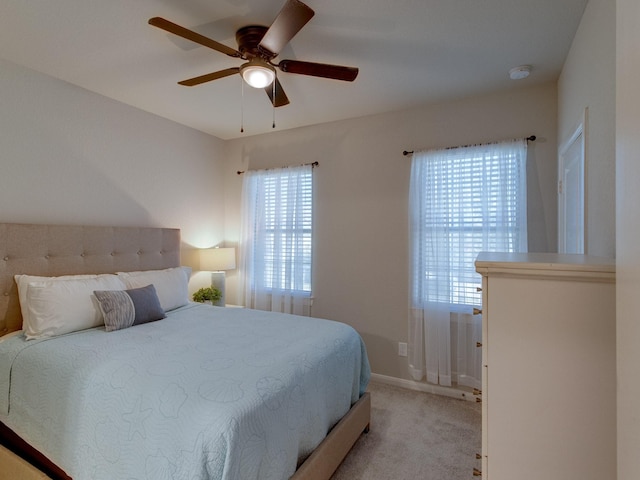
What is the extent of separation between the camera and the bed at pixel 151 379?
1239 mm

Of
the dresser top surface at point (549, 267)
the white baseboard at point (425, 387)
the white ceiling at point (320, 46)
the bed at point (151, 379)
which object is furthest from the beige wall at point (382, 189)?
the dresser top surface at point (549, 267)

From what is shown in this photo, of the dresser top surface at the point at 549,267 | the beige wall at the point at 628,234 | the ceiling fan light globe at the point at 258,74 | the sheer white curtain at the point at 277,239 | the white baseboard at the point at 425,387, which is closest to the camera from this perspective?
the beige wall at the point at 628,234

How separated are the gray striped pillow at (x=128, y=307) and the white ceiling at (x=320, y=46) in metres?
1.68

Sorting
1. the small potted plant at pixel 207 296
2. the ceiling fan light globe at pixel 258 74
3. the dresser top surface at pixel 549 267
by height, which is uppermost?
the ceiling fan light globe at pixel 258 74

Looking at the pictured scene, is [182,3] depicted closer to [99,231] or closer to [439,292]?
[99,231]

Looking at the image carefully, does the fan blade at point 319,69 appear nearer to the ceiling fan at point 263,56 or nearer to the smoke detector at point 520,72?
the ceiling fan at point 263,56

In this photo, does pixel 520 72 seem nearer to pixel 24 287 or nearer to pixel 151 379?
pixel 151 379

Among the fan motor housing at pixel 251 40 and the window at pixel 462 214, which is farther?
the window at pixel 462 214

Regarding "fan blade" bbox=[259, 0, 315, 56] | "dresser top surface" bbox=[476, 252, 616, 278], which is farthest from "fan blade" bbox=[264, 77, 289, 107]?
"dresser top surface" bbox=[476, 252, 616, 278]

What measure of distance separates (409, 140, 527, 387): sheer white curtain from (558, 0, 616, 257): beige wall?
798 mm

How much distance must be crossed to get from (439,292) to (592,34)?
2.00 m

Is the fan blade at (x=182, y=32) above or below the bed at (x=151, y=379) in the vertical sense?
above

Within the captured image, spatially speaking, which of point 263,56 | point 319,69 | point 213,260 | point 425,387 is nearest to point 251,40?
point 263,56

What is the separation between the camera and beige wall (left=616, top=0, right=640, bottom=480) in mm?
627
